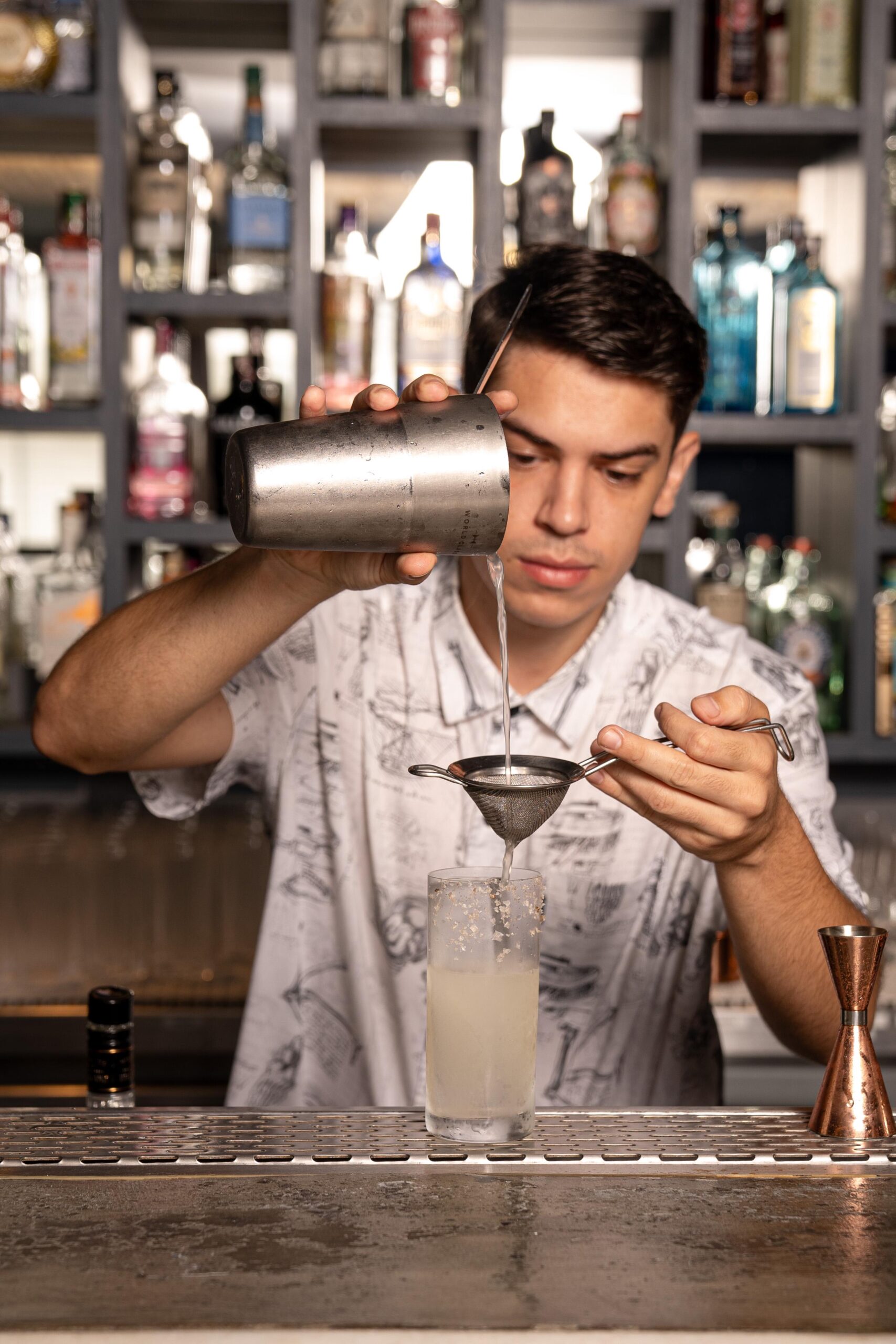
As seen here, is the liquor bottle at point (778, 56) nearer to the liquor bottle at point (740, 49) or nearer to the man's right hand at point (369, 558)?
the liquor bottle at point (740, 49)

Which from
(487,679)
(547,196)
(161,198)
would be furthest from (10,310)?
(487,679)

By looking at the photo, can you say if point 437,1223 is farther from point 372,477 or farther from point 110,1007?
point 372,477

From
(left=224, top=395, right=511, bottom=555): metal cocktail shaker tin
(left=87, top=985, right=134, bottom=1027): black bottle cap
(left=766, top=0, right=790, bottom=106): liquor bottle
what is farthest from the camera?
(left=766, top=0, right=790, bottom=106): liquor bottle

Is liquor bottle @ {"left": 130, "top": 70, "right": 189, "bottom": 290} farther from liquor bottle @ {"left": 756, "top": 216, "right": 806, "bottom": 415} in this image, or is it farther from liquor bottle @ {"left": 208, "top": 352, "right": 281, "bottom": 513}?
liquor bottle @ {"left": 756, "top": 216, "right": 806, "bottom": 415}

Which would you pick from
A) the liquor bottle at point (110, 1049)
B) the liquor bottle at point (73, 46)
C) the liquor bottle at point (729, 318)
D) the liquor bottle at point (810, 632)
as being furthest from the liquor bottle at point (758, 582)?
the liquor bottle at point (110, 1049)

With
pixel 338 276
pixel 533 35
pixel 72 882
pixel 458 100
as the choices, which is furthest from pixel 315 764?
pixel 533 35

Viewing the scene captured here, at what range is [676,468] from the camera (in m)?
1.64

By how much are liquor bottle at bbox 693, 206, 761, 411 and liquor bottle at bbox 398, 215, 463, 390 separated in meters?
0.44

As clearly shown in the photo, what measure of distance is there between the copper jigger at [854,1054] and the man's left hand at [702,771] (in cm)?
12

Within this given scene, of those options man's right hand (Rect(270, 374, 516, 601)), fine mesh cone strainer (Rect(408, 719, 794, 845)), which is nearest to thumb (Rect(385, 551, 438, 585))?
man's right hand (Rect(270, 374, 516, 601))

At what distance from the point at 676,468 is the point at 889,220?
1.26 meters

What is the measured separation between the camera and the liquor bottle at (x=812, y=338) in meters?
2.52

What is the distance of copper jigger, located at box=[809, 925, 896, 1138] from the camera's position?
3.32ft

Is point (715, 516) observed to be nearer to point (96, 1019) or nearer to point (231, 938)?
point (231, 938)
